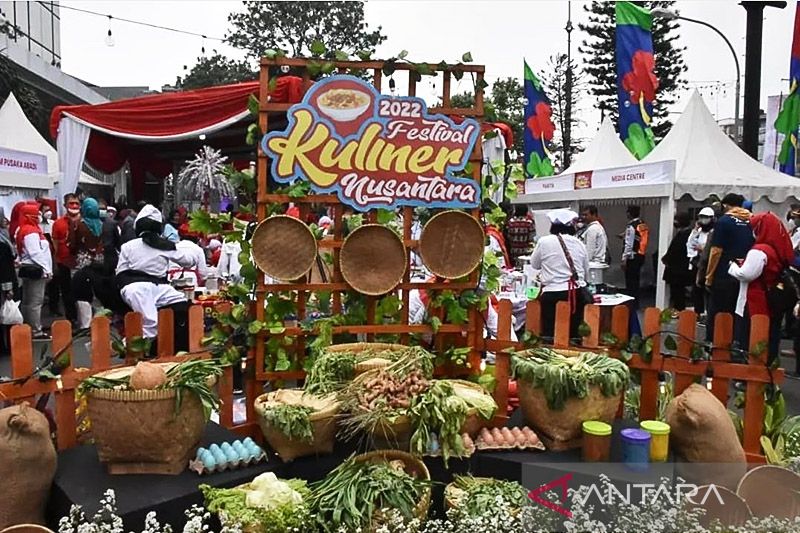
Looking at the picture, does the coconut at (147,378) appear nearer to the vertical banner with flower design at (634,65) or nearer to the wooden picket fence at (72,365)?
the wooden picket fence at (72,365)

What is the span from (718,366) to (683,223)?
7.03 meters

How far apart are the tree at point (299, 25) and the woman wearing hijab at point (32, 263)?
3186 cm

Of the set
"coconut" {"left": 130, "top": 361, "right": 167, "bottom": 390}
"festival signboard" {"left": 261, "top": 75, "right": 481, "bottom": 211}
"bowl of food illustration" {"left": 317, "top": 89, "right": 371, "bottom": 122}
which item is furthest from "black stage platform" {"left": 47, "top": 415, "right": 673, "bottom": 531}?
"bowl of food illustration" {"left": 317, "top": 89, "right": 371, "bottom": 122}

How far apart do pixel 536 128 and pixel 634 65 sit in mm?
4549

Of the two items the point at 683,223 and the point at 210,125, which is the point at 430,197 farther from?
the point at 683,223

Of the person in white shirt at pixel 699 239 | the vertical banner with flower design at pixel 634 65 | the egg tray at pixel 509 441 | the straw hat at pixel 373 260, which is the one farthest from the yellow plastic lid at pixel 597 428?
the vertical banner with flower design at pixel 634 65

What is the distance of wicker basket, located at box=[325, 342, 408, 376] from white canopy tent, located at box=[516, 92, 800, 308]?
23.8 feet

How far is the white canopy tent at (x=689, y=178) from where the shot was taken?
33.2 ft

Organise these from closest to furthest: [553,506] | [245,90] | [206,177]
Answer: [553,506] → [245,90] → [206,177]

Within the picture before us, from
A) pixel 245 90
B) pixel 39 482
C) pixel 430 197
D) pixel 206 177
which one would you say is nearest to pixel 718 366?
pixel 430 197

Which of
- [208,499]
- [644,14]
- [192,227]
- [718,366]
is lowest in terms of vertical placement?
[208,499]

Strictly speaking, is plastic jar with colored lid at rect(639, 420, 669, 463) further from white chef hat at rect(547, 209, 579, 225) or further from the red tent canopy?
the red tent canopy

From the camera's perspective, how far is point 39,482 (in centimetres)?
287

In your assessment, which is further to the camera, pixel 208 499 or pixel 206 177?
pixel 206 177
